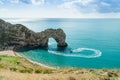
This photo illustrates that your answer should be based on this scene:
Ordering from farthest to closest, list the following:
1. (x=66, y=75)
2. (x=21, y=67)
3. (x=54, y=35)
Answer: (x=54, y=35)
(x=21, y=67)
(x=66, y=75)

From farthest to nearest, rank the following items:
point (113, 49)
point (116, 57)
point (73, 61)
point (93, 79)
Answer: point (113, 49)
point (116, 57)
point (73, 61)
point (93, 79)

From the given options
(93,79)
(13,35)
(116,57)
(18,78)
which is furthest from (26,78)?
(13,35)

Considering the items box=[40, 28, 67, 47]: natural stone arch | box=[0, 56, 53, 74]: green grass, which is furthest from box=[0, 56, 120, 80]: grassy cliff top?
box=[40, 28, 67, 47]: natural stone arch

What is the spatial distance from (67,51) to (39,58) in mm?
23137

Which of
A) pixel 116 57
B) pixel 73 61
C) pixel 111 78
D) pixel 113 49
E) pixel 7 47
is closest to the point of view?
pixel 111 78

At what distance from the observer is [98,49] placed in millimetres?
137375

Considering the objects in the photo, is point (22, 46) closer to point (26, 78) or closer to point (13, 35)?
point (13, 35)

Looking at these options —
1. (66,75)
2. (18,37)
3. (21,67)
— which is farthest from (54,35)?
(66,75)

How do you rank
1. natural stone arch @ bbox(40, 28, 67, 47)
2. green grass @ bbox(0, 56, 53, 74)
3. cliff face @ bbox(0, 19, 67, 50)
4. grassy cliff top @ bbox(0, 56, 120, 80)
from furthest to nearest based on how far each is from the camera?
1. natural stone arch @ bbox(40, 28, 67, 47)
2. cliff face @ bbox(0, 19, 67, 50)
3. green grass @ bbox(0, 56, 53, 74)
4. grassy cliff top @ bbox(0, 56, 120, 80)

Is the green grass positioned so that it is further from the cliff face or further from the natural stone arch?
the natural stone arch

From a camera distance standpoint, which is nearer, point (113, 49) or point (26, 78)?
point (26, 78)

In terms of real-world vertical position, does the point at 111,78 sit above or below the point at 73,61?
above

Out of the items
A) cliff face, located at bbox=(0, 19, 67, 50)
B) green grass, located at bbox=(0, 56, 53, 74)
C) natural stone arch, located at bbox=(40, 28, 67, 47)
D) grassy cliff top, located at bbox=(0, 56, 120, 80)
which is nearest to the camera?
grassy cliff top, located at bbox=(0, 56, 120, 80)

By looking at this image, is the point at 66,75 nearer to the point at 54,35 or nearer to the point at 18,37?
the point at 18,37
